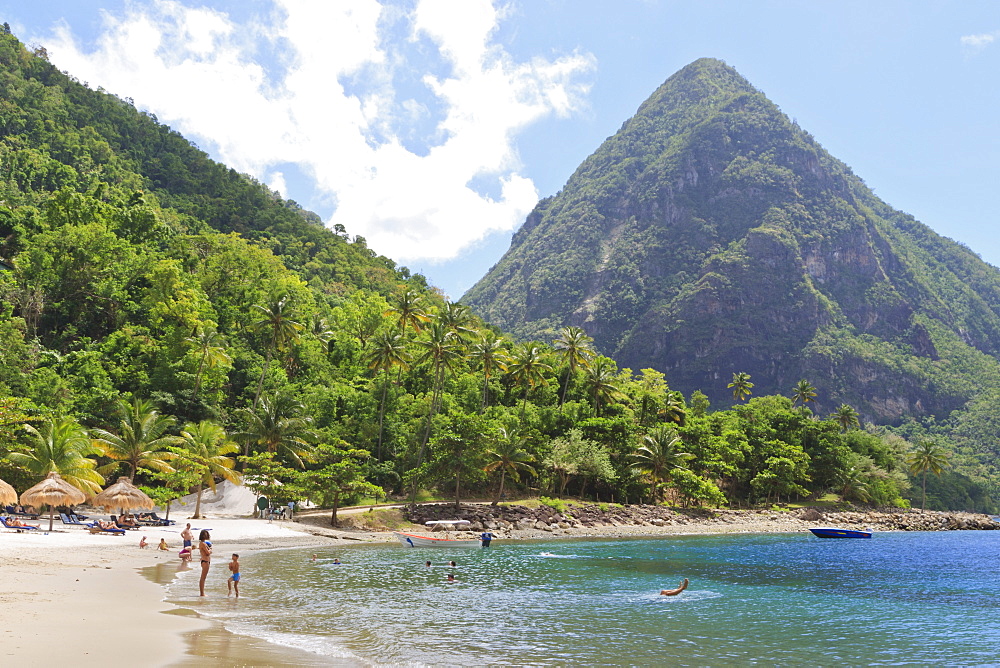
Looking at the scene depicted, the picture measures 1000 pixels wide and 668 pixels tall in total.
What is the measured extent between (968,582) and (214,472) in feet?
186

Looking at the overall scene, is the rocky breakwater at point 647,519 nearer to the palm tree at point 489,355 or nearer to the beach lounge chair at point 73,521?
the palm tree at point 489,355

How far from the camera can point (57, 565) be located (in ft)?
91.6

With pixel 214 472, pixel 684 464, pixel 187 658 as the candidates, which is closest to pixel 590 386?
pixel 684 464

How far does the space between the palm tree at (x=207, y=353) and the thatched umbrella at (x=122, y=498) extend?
2756 centimetres

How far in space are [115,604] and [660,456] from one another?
66952 millimetres

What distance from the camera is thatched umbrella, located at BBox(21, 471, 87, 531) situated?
120 ft

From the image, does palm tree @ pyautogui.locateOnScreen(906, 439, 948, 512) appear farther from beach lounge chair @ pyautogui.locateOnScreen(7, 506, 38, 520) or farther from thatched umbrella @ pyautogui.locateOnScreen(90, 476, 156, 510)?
beach lounge chair @ pyautogui.locateOnScreen(7, 506, 38, 520)

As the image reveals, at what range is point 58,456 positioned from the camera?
43.2 m

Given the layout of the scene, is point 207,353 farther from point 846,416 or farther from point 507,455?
point 846,416

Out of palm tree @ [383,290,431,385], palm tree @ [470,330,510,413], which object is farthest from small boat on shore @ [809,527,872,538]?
palm tree @ [383,290,431,385]

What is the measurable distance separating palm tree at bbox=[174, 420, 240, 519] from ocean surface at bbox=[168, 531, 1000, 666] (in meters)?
13.9

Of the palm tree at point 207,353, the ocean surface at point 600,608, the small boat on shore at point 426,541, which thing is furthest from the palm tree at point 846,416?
the palm tree at point 207,353

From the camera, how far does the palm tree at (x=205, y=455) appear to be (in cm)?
5106

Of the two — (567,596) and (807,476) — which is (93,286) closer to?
(567,596)
